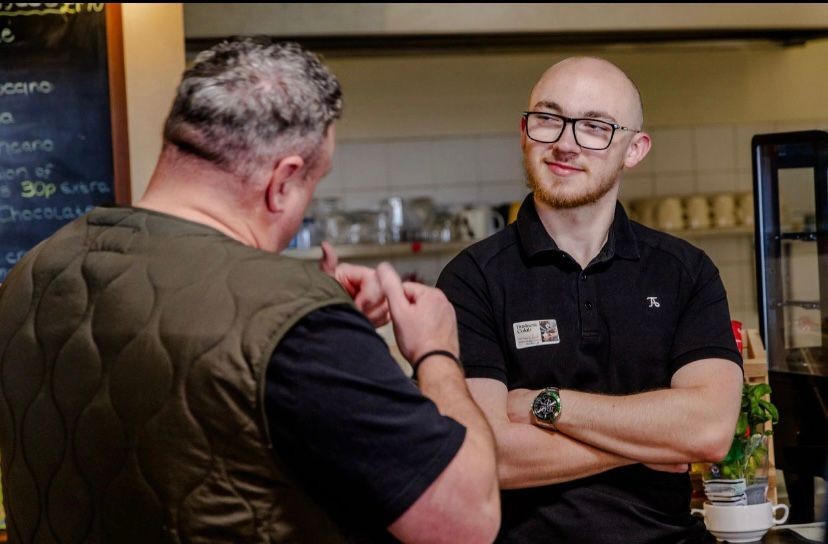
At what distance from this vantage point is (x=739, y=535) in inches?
85.9

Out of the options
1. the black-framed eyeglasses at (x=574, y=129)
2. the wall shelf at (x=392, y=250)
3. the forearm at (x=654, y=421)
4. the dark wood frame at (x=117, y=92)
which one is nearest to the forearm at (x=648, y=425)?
the forearm at (x=654, y=421)

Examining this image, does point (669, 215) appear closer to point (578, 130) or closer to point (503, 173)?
point (503, 173)

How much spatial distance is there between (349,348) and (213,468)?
198 millimetres

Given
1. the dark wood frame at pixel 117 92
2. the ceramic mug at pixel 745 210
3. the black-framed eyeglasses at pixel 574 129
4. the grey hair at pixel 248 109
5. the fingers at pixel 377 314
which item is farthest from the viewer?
the ceramic mug at pixel 745 210

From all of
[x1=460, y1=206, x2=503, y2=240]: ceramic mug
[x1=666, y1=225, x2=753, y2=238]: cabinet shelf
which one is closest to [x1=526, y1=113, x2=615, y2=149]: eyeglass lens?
[x1=460, y1=206, x2=503, y2=240]: ceramic mug

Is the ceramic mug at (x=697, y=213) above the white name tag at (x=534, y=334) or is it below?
above

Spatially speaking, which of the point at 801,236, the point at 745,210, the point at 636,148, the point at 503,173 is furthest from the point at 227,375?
the point at 745,210

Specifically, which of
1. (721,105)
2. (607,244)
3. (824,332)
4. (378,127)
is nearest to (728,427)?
(607,244)

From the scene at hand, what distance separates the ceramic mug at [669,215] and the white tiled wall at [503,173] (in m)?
0.19

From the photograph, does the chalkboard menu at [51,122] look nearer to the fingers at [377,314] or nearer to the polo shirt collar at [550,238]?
the polo shirt collar at [550,238]

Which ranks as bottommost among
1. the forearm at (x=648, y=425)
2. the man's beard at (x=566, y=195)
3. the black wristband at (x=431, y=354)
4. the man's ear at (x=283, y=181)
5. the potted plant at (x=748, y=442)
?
the potted plant at (x=748, y=442)

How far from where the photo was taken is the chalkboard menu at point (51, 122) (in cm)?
357

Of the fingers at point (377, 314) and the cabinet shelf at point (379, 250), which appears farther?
the cabinet shelf at point (379, 250)

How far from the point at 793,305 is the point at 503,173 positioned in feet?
9.00
